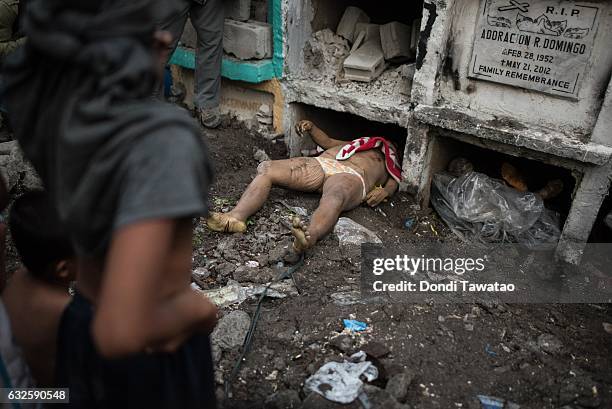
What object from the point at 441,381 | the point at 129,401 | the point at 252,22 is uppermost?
the point at 252,22

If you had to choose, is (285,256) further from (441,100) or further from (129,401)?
(129,401)

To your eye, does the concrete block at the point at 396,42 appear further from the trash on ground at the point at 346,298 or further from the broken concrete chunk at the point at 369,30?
the trash on ground at the point at 346,298

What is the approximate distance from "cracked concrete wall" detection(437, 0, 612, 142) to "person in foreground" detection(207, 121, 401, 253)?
32.7 inches

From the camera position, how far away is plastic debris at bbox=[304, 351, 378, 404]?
8.06ft

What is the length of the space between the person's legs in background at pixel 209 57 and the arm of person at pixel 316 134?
0.96 m

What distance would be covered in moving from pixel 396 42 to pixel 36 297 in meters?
4.17

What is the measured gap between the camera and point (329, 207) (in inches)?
153

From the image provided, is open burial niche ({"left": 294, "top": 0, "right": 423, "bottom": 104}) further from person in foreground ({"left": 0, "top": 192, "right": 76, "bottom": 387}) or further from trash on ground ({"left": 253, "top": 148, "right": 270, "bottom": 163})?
person in foreground ({"left": 0, "top": 192, "right": 76, "bottom": 387})

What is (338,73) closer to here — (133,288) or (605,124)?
(605,124)

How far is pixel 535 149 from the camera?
146 inches

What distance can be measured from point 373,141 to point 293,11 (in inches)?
58.1

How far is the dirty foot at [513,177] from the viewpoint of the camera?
434 centimetres

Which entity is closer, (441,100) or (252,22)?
(441,100)

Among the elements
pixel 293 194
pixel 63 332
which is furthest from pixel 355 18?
pixel 63 332
